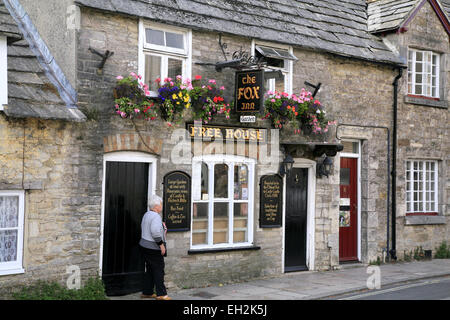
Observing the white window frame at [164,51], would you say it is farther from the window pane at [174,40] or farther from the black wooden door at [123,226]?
the black wooden door at [123,226]

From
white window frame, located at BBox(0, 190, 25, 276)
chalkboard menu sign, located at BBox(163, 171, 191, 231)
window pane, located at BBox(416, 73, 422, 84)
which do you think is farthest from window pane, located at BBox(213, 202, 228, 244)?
window pane, located at BBox(416, 73, 422, 84)

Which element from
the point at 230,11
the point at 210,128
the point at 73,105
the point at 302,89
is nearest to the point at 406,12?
the point at 302,89

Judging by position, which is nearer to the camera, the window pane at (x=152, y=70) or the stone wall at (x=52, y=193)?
the stone wall at (x=52, y=193)

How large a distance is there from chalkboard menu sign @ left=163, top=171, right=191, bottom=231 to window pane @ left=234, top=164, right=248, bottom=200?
1246mm

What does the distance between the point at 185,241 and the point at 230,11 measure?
487cm

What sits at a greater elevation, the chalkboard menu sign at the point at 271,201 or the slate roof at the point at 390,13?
the slate roof at the point at 390,13

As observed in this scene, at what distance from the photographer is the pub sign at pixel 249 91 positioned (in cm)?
1066

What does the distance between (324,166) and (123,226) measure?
5062 mm

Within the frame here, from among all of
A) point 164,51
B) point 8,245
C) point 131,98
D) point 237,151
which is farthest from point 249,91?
point 8,245

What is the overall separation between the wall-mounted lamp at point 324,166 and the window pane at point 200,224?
10.2 feet

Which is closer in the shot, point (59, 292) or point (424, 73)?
point (59, 292)

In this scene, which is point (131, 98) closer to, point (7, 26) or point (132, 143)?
point (132, 143)

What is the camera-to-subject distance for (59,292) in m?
9.06

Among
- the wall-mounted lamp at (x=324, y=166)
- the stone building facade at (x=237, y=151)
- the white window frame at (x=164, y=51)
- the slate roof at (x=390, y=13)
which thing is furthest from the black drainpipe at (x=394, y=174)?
the white window frame at (x=164, y=51)
